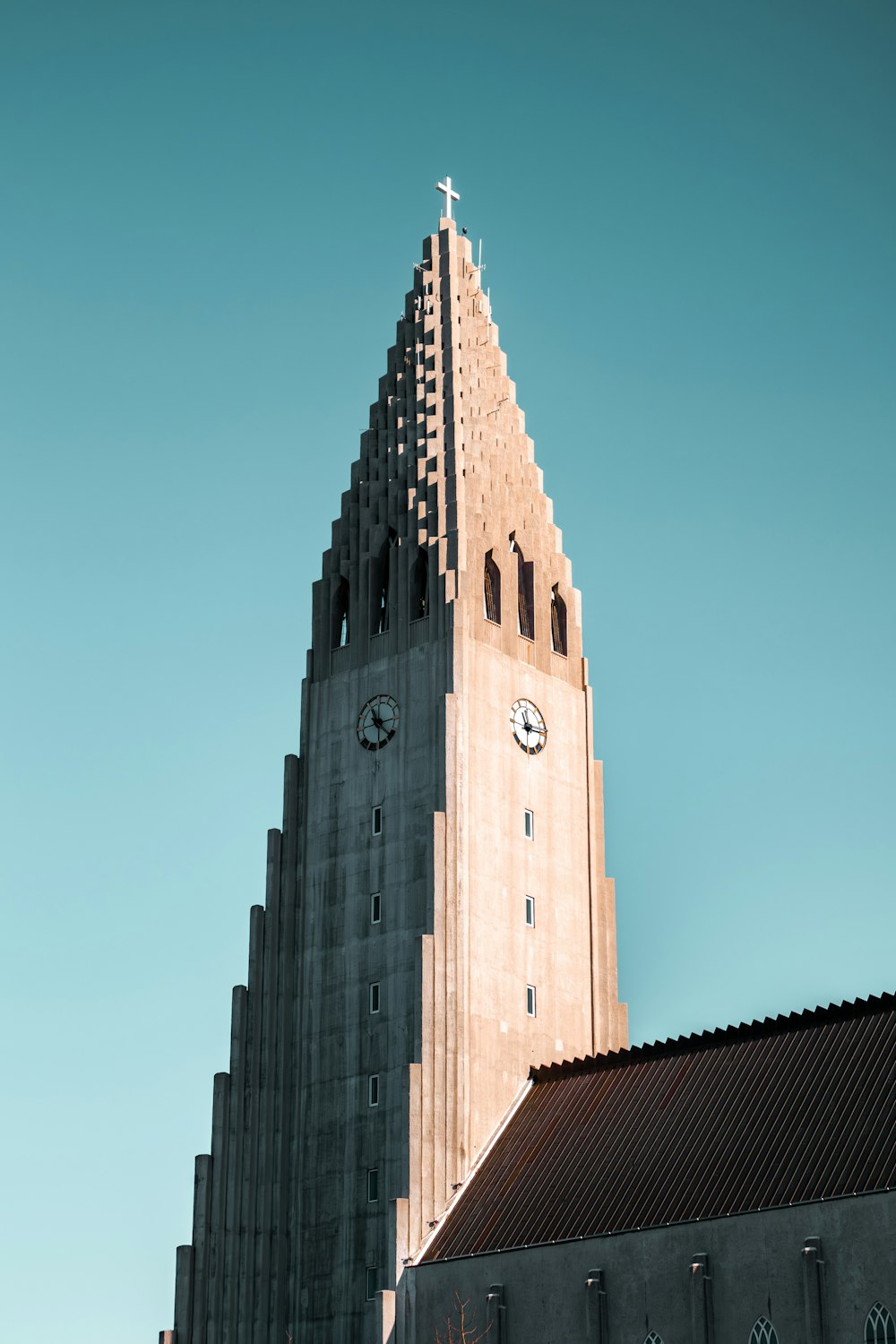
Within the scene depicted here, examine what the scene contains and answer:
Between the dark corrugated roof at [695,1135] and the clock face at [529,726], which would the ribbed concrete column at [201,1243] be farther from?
the clock face at [529,726]

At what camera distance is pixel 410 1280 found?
6925 cm

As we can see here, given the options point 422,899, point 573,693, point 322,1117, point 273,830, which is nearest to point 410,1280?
point 322,1117

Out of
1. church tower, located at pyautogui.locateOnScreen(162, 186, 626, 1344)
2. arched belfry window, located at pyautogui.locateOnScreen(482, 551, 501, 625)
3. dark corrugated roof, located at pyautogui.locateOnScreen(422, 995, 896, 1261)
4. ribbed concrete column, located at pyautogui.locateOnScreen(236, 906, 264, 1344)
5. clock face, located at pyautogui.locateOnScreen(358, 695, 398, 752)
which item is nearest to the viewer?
dark corrugated roof, located at pyautogui.locateOnScreen(422, 995, 896, 1261)

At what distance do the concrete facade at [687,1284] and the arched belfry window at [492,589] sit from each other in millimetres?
25429

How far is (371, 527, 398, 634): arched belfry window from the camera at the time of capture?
83.4 meters

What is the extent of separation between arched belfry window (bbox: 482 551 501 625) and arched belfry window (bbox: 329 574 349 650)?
20.5ft

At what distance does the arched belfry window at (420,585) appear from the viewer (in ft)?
267

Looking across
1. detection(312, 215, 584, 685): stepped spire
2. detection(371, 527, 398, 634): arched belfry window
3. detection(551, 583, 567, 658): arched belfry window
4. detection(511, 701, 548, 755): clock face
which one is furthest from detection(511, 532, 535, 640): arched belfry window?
detection(371, 527, 398, 634): arched belfry window

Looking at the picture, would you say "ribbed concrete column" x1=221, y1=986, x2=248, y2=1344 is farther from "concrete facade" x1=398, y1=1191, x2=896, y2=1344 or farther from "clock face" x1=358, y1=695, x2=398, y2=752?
"clock face" x1=358, y1=695, x2=398, y2=752

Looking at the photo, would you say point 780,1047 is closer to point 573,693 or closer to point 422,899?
point 422,899

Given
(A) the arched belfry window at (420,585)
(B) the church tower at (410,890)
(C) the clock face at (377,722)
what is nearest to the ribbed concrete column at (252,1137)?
(B) the church tower at (410,890)

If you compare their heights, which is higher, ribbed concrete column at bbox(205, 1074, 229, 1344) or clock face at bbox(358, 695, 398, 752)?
clock face at bbox(358, 695, 398, 752)

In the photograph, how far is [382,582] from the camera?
275 ft

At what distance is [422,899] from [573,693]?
12656mm
